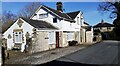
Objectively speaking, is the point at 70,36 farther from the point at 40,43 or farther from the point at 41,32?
the point at 40,43

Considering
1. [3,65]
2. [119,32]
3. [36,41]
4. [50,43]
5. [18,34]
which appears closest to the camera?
[3,65]

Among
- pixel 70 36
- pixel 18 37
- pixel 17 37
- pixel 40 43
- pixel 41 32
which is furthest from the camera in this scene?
pixel 70 36

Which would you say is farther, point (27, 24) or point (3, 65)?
point (27, 24)

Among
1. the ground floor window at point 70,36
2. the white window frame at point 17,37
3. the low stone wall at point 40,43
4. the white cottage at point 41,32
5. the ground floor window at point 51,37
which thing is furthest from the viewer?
the ground floor window at point 70,36

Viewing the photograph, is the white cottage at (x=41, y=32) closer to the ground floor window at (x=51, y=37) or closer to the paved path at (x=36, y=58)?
the ground floor window at (x=51, y=37)

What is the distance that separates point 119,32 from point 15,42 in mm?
36392

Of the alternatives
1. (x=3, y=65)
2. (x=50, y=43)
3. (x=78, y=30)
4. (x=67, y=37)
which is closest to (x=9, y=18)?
(x=78, y=30)

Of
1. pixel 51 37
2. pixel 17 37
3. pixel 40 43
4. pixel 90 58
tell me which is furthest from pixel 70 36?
pixel 90 58

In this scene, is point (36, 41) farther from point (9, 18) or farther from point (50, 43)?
point (9, 18)

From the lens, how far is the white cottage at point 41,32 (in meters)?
22.9

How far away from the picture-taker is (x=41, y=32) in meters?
23.5

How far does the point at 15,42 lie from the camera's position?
24.4 meters

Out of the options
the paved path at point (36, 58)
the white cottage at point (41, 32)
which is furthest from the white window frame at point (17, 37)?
the paved path at point (36, 58)

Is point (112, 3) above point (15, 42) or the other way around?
above
